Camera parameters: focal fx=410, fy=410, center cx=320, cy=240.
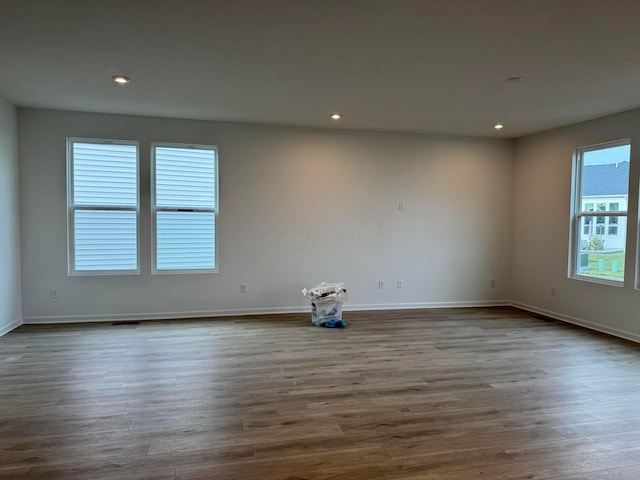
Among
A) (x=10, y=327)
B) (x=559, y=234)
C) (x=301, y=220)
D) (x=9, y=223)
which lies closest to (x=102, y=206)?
(x=9, y=223)

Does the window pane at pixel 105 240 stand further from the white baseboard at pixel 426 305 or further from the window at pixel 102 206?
the white baseboard at pixel 426 305

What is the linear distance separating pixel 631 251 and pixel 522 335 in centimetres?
155

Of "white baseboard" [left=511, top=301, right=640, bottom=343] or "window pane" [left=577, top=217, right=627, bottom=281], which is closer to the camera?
"white baseboard" [left=511, top=301, right=640, bottom=343]

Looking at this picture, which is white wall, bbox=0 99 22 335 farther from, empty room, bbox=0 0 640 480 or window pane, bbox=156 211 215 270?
window pane, bbox=156 211 215 270

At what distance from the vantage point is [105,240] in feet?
17.0

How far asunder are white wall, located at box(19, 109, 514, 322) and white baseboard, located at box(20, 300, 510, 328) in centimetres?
3

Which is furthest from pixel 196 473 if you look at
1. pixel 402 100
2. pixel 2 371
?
pixel 402 100

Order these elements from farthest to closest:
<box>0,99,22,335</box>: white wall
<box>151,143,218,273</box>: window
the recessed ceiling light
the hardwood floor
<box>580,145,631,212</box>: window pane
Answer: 1. <box>151,143,218,273</box>: window
2. <box>580,145,631,212</box>: window pane
3. <box>0,99,22,335</box>: white wall
4. the recessed ceiling light
5. the hardwood floor

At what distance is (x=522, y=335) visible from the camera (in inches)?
187

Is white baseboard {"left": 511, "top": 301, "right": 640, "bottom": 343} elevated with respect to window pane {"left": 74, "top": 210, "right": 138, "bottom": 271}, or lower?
lower

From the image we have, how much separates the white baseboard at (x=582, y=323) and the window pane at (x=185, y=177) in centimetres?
483

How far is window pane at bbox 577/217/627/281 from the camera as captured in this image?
4844 mm

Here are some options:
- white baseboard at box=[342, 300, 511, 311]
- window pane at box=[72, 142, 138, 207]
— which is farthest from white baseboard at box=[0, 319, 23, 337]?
white baseboard at box=[342, 300, 511, 311]

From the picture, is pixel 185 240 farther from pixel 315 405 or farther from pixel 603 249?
pixel 603 249
